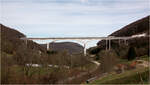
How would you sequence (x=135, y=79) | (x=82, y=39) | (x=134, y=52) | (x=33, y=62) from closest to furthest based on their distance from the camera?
(x=135, y=79), (x=33, y=62), (x=134, y=52), (x=82, y=39)

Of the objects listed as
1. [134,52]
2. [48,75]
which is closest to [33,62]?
[48,75]

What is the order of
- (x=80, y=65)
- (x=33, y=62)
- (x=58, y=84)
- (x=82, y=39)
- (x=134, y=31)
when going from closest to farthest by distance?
(x=58, y=84), (x=33, y=62), (x=80, y=65), (x=82, y=39), (x=134, y=31)

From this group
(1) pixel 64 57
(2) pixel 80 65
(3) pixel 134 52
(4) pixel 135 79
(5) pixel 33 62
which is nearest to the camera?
(4) pixel 135 79

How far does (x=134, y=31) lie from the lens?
8400cm

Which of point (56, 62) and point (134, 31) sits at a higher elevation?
point (134, 31)

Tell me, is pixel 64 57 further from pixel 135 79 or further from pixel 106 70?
pixel 135 79

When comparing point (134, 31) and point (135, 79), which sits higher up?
point (134, 31)

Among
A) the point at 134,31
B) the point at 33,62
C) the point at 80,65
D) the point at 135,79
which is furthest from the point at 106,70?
the point at 134,31

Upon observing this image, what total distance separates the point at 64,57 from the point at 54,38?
33986 millimetres

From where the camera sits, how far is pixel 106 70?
3064cm

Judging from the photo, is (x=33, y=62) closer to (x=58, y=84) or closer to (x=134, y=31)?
(x=58, y=84)

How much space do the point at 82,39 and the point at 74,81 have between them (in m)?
40.8

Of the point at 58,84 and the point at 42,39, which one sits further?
the point at 42,39

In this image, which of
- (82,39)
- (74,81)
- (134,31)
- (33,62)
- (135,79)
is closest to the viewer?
(135,79)
